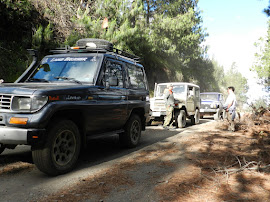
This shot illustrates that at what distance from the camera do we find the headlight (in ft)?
11.5

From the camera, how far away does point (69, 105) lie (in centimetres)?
391

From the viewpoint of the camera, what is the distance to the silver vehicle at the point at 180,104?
11.0 m

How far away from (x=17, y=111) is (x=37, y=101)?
1.07 ft

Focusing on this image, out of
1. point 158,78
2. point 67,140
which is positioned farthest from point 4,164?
point 158,78

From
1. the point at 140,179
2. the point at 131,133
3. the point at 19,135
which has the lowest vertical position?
the point at 140,179

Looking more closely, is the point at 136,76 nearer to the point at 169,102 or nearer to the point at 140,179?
the point at 140,179

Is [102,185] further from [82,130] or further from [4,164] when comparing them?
[4,164]

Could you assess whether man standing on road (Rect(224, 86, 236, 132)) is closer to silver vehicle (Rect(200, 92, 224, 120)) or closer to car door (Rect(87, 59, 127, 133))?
car door (Rect(87, 59, 127, 133))

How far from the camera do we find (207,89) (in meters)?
38.1

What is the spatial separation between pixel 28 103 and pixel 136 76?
355 cm

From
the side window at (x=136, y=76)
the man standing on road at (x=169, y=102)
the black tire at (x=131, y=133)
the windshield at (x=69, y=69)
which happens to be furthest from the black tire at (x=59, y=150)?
the man standing on road at (x=169, y=102)

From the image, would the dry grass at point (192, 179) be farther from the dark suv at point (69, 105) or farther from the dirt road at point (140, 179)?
the dark suv at point (69, 105)

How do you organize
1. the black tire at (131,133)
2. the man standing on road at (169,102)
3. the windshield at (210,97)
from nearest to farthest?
the black tire at (131,133), the man standing on road at (169,102), the windshield at (210,97)

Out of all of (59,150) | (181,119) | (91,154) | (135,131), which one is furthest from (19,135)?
(181,119)
